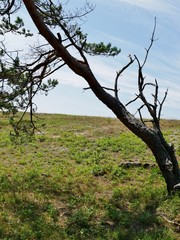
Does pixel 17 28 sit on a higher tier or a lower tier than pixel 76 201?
higher

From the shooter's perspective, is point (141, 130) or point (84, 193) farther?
point (84, 193)

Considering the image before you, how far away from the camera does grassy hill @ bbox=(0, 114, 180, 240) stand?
29.9 ft

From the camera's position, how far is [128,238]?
872cm

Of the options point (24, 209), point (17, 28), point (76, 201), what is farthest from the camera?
point (17, 28)

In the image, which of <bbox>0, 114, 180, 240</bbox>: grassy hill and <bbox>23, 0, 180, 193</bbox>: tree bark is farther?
<bbox>23, 0, 180, 193</bbox>: tree bark

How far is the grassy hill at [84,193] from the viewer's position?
9102mm

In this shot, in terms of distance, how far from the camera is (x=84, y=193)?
12188 millimetres

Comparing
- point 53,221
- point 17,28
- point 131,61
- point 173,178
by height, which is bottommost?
point 53,221

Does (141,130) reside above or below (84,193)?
above

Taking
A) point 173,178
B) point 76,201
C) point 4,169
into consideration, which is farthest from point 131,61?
point 4,169

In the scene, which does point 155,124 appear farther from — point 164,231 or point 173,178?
point 164,231

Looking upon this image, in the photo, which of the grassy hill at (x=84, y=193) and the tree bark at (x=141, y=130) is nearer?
the grassy hill at (x=84, y=193)

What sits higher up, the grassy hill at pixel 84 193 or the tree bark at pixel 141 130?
the tree bark at pixel 141 130

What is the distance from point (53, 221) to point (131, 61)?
5.87 metres
